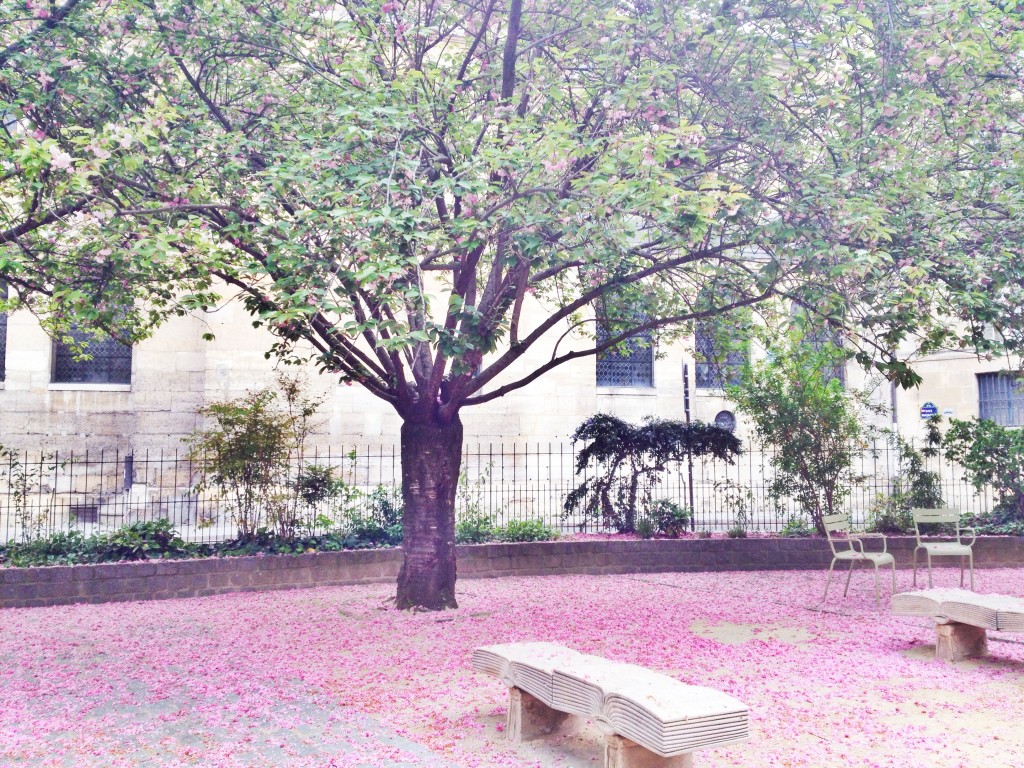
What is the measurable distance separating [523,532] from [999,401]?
16.8 meters

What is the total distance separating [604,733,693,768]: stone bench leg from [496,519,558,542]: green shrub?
8.26 m

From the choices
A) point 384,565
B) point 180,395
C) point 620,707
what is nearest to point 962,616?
point 620,707

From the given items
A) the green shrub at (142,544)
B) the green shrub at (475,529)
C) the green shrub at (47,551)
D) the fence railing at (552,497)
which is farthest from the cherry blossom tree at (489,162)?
the green shrub at (47,551)

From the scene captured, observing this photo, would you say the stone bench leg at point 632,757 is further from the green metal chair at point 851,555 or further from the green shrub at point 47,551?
the green shrub at point 47,551

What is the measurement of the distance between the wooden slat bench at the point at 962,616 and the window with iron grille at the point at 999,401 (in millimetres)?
18001

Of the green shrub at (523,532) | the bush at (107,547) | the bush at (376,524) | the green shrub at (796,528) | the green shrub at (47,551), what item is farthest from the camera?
the green shrub at (796,528)

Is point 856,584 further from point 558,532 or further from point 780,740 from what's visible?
point 780,740

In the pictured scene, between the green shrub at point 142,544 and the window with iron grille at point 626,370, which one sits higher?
the window with iron grille at point 626,370

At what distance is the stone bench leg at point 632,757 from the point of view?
13.9 feet

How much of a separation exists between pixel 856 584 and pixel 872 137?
6.08 m

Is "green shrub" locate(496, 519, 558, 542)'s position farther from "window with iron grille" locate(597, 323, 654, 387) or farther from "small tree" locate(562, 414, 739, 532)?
"window with iron grille" locate(597, 323, 654, 387)

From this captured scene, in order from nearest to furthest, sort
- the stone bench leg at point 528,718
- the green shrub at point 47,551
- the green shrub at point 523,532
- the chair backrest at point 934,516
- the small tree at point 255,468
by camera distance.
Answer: the stone bench leg at point 528,718
the green shrub at point 47,551
the chair backrest at point 934,516
the small tree at point 255,468
the green shrub at point 523,532

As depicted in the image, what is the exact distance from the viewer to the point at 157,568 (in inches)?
403

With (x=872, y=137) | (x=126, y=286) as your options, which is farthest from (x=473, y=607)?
(x=872, y=137)
